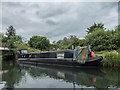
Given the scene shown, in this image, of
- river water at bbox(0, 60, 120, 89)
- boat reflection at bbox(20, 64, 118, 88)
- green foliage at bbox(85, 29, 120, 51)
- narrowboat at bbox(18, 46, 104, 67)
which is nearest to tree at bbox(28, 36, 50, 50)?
narrowboat at bbox(18, 46, 104, 67)

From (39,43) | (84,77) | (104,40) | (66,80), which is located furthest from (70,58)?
(39,43)

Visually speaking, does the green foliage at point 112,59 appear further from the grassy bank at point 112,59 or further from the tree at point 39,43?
the tree at point 39,43

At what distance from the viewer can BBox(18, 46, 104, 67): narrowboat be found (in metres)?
9.81

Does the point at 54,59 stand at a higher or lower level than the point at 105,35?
lower

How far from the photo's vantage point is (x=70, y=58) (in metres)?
11.0

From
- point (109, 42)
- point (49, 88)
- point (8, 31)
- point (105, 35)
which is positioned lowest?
point (49, 88)

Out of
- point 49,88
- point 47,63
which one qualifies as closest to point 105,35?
point 47,63

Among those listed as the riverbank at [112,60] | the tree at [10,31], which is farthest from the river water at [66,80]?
the tree at [10,31]

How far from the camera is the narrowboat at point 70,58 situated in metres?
9.81

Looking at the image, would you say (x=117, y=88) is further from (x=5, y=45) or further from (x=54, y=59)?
(x=5, y=45)

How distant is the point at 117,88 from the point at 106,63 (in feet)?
18.2

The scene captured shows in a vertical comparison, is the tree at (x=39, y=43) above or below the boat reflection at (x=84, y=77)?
above

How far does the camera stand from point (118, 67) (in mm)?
9641

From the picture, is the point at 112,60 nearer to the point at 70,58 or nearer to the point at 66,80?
the point at 70,58
